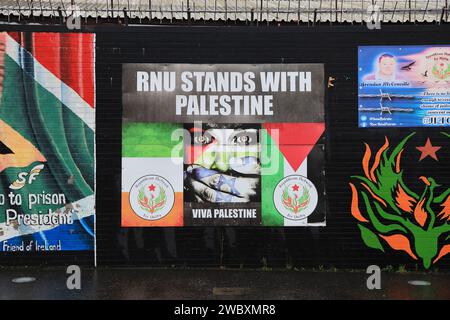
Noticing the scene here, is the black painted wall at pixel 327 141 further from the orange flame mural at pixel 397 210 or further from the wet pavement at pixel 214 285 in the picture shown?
the wet pavement at pixel 214 285

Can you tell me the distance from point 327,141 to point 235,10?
268 centimetres

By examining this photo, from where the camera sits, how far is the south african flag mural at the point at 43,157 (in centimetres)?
759

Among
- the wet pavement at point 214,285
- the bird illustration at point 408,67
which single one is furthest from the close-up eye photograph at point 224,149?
the wet pavement at point 214,285

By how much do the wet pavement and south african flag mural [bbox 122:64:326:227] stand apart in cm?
83

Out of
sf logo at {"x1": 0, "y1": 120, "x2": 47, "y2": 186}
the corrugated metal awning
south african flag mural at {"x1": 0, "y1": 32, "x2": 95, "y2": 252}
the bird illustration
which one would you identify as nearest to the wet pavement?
south african flag mural at {"x1": 0, "y1": 32, "x2": 95, "y2": 252}

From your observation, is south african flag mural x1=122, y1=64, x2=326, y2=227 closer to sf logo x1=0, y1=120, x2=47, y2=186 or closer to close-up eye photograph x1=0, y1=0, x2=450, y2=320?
close-up eye photograph x1=0, y1=0, x2=450, y2=320

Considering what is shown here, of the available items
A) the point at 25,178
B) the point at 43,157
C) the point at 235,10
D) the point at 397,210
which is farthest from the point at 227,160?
the point at 25,178

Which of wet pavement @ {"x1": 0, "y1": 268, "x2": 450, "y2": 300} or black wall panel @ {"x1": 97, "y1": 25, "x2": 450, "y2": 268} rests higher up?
black wall panel @ {"x1": 97, "y1": 25, "x2": 450, "y2": 268}

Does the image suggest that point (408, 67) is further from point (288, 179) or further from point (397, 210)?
point (288, 179)

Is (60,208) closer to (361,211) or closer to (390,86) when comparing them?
(361,211)

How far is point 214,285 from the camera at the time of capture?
677 cm

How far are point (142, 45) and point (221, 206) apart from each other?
2.91m

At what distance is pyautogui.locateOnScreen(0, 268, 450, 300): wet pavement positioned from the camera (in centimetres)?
634

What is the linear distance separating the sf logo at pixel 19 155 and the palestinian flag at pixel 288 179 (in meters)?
3.62
